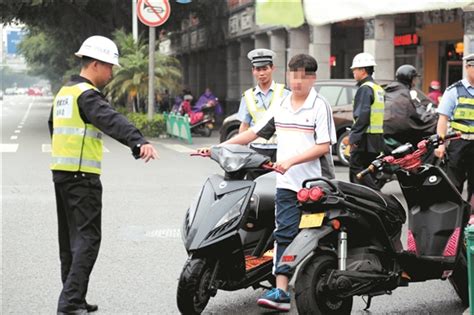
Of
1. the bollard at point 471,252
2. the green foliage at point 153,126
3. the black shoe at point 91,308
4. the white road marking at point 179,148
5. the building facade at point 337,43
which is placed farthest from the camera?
the green foliage at point 153,126

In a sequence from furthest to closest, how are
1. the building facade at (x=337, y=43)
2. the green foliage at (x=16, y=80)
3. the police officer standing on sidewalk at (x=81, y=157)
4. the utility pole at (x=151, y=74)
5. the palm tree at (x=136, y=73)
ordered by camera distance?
the green foliage at (x=16, y=80) < the palm tree at (x=136, y=73) < the utility pole at (x=151, y=74) < the building facade at (x=337, y=43) < the police officer standing on sidewalk at (x=81, y=157)

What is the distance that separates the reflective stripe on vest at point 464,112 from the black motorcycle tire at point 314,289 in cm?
323

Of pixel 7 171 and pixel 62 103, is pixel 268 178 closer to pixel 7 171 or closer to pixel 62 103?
pixel 62 103

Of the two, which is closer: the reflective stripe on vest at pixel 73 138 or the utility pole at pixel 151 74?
the reflective stripe on vest at pixel 73 138

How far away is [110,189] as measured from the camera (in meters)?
11.9

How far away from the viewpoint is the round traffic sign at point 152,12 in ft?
76.8

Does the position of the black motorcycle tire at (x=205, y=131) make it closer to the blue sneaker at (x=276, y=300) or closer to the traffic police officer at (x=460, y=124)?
the traffic police officer at (x=460, y=124)

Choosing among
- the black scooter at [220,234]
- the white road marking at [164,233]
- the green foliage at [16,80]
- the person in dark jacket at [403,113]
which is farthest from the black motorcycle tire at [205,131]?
the green foliage at [16,80]

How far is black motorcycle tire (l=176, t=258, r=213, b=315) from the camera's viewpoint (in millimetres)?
5078

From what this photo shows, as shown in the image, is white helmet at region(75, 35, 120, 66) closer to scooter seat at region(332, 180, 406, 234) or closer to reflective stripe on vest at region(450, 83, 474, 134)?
scooter seat at region(332, 180, 406, 234)

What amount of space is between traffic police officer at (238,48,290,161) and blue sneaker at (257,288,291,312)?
176 centimetres

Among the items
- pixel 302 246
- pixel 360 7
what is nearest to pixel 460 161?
pixel 302 246

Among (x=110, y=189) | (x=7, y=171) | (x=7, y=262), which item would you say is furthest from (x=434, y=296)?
(x=7, y=171)

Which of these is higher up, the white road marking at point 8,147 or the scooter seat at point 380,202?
the scooter seat at point 380,202
